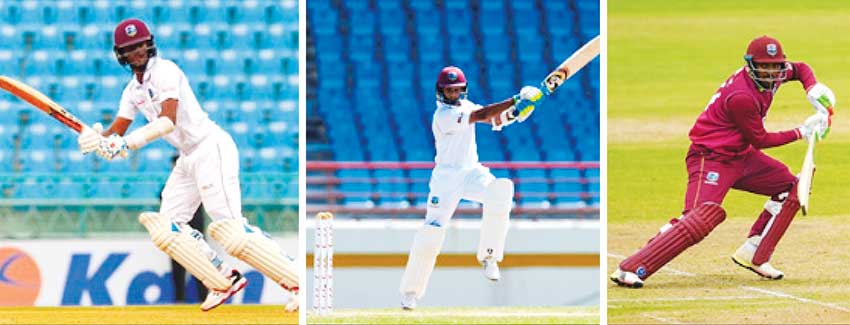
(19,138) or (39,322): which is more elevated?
(19,138)

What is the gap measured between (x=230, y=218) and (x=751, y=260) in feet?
7.62

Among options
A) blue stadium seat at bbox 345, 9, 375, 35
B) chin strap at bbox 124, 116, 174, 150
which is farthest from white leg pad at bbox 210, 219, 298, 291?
blue stadium seat at bbox 345, 9, 375, 35

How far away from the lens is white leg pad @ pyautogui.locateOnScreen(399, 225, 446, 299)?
7.82 metres

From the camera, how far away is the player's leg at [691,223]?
7734mm

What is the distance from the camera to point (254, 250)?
788 cm

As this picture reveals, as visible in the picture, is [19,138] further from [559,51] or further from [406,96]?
[559,51]

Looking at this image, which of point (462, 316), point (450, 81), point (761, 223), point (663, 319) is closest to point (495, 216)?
point (462, 316)

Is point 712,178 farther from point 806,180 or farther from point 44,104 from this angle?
point 44,104

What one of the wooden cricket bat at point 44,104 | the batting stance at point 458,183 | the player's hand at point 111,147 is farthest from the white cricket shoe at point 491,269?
the wooden cricket bat at point 44,104

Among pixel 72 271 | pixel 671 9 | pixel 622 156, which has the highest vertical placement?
pixel 671 9

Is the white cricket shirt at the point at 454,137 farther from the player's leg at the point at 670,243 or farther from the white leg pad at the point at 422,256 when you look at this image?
the player's leg at the point at 670,243

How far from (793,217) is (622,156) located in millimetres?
855

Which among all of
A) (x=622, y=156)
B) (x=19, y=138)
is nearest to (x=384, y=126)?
(x=19, y=138)

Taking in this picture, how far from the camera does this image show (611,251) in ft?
26.4
